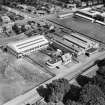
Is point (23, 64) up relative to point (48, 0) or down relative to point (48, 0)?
down

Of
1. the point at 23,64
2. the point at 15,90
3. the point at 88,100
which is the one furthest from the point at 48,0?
the point at 88,100

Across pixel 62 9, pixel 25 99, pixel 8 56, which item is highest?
pixel 62 9

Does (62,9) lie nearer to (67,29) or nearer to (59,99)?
(67,29)

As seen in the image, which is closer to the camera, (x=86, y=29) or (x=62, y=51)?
(x=62, y=51)

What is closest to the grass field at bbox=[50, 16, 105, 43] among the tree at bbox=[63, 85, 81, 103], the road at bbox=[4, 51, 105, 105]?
the road at bbox=[4, 51, 105, 105]

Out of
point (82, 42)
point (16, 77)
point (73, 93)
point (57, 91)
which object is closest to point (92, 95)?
point (73, 93)

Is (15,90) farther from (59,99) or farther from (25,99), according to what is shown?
(59,99)

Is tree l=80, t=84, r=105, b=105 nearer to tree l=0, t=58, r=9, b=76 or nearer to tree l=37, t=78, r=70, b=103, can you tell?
tree l=37, t=78, r=70, b=103

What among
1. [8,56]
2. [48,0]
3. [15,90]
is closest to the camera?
[15,90]

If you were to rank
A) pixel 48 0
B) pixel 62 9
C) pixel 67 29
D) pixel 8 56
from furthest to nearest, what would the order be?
pixel 48 0 < pixel 62 9 < pixel 67 29 < pixel 8 56
